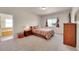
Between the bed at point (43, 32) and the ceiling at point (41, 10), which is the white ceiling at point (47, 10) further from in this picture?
the bed at point (43, 32)

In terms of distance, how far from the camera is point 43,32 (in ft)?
6.12

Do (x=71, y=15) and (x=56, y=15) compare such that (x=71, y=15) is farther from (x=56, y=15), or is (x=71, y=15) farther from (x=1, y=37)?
(x=1, y=37)

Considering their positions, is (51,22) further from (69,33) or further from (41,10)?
(69,33)

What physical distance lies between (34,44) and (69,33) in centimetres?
89

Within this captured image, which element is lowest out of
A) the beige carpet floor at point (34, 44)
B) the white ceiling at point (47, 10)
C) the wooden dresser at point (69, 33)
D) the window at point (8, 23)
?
the beige carpet floor at point (34, 44)

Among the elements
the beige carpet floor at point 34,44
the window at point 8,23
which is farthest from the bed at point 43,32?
the window at point 8,23

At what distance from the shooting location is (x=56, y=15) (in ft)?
5.88

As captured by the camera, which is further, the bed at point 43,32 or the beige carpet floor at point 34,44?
the bed at point 43,32

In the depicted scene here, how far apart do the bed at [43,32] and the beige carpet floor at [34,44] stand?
0.33ft

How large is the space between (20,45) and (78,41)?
1363mm

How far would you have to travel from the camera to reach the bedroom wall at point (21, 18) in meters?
1.70

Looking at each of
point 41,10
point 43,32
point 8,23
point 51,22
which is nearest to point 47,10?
point 41,10

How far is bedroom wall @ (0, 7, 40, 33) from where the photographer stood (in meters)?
1.70

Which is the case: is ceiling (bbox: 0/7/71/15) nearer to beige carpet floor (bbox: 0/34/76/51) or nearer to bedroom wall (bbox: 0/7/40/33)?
bedroom wall (bbox: 0/7/40/33)
